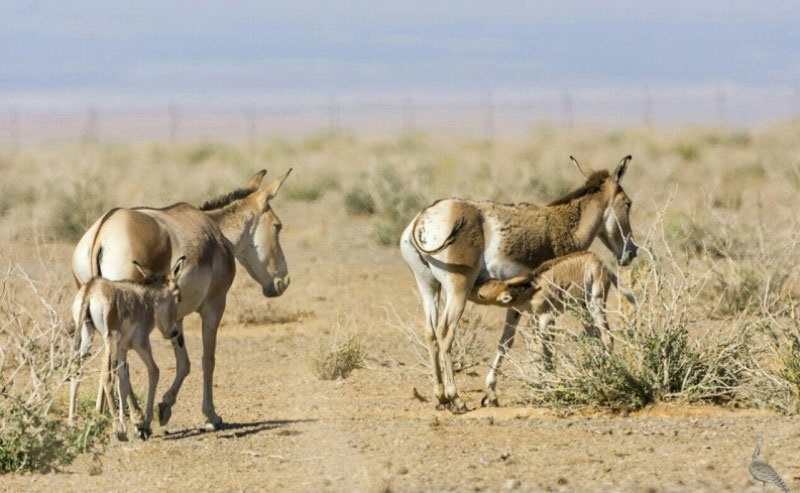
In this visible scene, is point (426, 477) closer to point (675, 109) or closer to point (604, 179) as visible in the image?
point (604, 179)

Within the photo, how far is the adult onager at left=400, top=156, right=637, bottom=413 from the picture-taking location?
12.0 metres

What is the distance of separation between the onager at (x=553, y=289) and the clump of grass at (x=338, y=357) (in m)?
2.37

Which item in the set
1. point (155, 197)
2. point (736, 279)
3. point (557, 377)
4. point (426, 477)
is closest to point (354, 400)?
point (557, 377)

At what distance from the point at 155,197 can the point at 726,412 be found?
77.5ft

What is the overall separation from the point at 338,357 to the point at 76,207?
13817 mm

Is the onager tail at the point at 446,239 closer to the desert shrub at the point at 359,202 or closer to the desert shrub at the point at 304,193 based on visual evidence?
the desert shrub at the point at 359,202

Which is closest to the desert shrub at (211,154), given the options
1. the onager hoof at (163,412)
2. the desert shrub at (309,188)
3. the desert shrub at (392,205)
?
the desert shrub at (309,188)

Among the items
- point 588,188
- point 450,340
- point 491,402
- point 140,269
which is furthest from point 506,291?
point 140,269

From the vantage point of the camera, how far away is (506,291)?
12.0m

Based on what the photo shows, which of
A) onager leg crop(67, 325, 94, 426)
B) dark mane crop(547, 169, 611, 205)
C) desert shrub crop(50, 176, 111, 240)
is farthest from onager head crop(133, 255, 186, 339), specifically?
desert shrub crop(50, 176, 111, 240)

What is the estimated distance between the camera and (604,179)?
13.6 metres

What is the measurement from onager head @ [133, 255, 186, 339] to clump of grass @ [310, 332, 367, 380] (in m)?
3.50

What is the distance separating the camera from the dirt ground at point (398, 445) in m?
8.86

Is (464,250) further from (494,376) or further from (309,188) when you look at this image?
(309,188)
